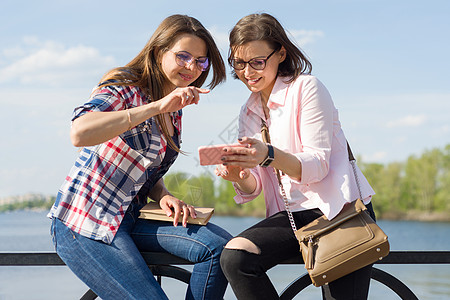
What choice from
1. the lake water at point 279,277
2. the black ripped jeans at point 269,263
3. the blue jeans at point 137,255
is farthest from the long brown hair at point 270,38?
the lake water at point 279,277

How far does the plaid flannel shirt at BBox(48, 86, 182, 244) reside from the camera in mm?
2195

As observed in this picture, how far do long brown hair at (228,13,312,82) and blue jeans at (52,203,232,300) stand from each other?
2.88 ft

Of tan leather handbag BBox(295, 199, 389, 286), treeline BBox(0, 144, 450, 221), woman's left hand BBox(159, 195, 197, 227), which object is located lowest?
treeline BBox(0, 144, 450, 221)

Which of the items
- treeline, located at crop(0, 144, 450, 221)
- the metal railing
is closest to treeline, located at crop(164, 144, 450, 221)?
treeline, located at crop(0, 144, 450, 221)

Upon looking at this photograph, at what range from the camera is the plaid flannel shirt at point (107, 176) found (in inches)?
86.4

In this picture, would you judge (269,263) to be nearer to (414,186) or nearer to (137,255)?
(137,255)

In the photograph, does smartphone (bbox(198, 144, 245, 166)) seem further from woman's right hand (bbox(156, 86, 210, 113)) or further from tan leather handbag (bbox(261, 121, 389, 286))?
tan leather handbag (bbox(261, 121, 389, 286))

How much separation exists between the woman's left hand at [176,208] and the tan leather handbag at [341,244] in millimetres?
490

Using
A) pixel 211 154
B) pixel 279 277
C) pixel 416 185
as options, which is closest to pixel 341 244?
pixel 211 154

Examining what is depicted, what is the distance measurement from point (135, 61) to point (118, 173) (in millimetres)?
566

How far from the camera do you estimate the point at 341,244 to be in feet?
7.03

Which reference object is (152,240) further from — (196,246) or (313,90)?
(313,90)

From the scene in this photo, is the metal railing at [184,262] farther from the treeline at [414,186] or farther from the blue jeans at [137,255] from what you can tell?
the treeline at [414,186]

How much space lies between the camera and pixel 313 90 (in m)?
2.38
